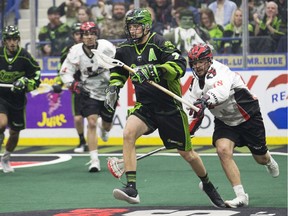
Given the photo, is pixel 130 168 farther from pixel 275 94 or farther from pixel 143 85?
pixel 275 94

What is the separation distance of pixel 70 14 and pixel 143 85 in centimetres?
677

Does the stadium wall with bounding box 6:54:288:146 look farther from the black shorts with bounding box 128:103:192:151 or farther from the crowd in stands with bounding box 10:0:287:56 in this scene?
the black shorts with bounding box 128:103:192:151

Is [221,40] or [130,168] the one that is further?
[221,40]

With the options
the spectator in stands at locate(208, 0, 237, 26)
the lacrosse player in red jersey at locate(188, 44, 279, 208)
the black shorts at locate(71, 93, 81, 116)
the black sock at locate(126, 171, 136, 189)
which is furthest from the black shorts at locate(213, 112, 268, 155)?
the spectator in stands at locate(208, 0, 237, 26)

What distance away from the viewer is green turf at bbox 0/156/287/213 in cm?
959

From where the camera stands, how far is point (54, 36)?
1580 centimetres

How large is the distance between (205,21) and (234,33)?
46 cm

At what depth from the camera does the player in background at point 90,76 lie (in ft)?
40.5

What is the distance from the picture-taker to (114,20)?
1541 centimetres

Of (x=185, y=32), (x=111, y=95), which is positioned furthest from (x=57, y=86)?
(x=111, y=95)

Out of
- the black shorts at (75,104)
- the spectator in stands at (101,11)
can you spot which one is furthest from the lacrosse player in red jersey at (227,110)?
the spectator in stands at (101,11)

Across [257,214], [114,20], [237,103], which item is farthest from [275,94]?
[257,214]

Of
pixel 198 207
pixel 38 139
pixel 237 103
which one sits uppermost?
pixel 237 103

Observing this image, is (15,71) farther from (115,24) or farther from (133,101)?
(115,24)
